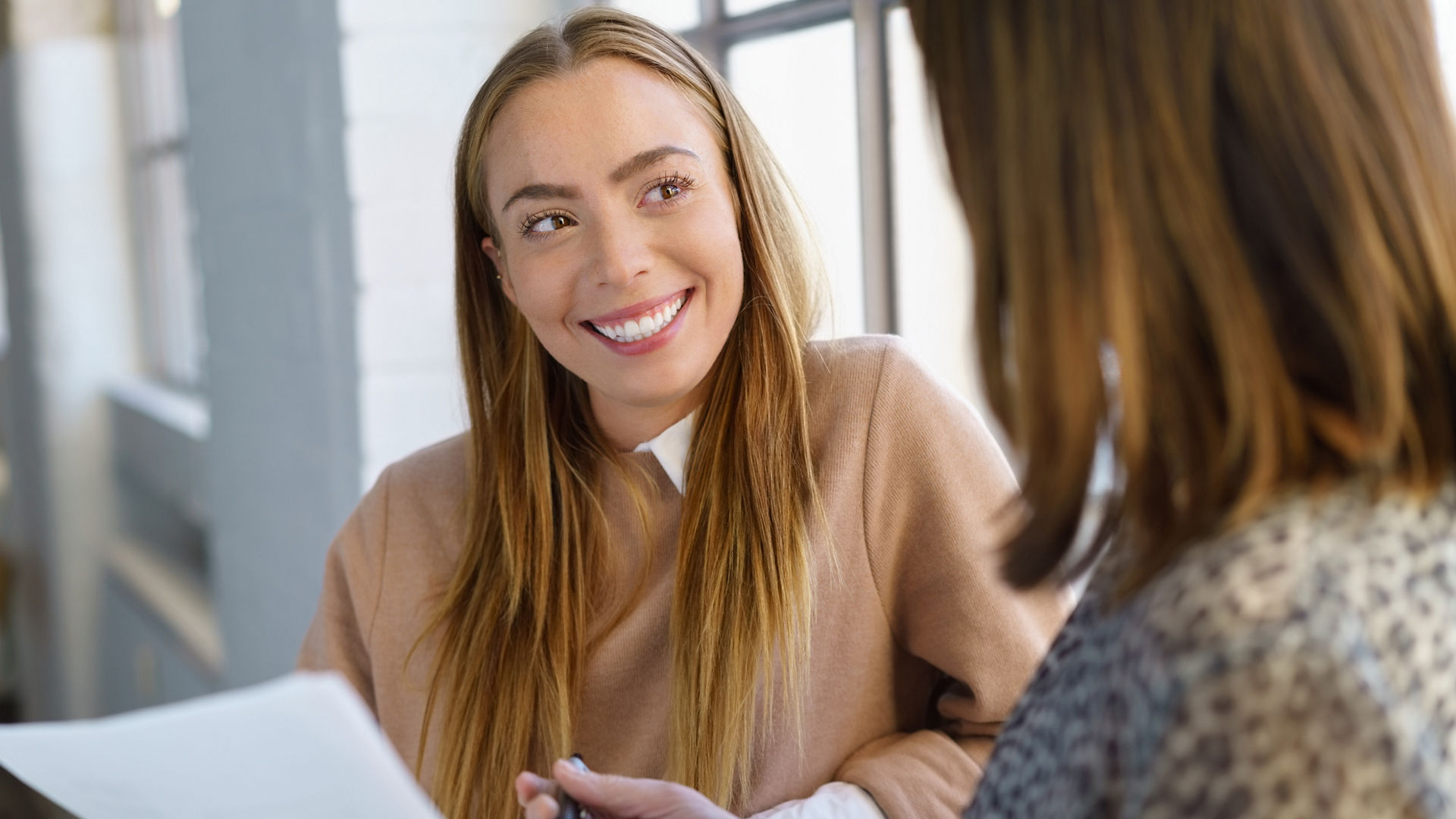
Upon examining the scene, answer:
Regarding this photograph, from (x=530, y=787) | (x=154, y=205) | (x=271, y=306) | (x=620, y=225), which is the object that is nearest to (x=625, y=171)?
(x=620, y=225)

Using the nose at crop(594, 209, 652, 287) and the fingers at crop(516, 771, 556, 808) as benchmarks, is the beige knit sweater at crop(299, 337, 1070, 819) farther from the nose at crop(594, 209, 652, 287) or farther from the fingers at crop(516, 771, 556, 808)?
the fingers at crop(516, 771, 556, 808)

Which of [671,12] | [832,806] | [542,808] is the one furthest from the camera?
[671,12]

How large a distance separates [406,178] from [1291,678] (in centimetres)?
179

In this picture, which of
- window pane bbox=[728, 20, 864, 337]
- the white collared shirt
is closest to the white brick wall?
window pane bbox=[728, 20, 864, 337]

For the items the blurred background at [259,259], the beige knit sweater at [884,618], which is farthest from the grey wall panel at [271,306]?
the beige knit sweater at [884,618]

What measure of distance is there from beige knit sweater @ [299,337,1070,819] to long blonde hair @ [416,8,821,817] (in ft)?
0.11

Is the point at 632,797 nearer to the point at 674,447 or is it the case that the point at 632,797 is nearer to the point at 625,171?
the point at 674,447

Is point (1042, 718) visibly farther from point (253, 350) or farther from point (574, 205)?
point (253, 350)

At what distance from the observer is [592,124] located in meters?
1.21

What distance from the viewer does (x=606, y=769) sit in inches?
51.2

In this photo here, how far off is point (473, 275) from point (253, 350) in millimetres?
1343

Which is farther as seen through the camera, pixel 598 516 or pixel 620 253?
pixel 598 516

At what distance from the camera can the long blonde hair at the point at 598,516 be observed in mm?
1216

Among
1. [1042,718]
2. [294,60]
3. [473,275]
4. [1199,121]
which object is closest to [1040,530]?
A: [1042,718]
